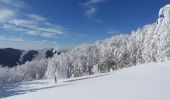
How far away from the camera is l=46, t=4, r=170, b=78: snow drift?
5131 centimetres

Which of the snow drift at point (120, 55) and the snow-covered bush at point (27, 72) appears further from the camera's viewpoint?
the snow-covered bush at point (27, 72)

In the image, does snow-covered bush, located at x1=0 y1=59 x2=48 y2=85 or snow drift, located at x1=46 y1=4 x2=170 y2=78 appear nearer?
snow drift, located at x1=46 y1=4 x2=170 y2=78

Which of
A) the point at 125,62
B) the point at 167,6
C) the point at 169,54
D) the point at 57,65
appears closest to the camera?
the point at 167,6

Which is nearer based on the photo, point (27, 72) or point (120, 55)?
point (120, 55)

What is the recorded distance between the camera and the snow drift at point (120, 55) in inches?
2020

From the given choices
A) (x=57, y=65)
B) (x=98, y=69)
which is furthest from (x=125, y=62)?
(x=57, y=65)

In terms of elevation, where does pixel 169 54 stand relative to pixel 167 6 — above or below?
below

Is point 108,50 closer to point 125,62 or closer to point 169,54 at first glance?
point 125,62

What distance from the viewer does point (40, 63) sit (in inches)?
5468

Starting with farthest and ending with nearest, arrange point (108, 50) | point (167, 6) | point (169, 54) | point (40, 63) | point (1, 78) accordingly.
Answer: point (40, 63), point (1, 78), point (108, 50), point (169, 54), point (167, 6)

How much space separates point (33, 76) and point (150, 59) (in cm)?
7479

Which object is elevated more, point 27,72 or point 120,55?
point 120,55

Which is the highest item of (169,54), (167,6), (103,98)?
(167,6)

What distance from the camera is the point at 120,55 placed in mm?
87750
